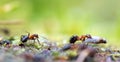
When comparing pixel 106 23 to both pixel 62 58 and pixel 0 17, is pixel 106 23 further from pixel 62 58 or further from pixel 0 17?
pixel 62 58

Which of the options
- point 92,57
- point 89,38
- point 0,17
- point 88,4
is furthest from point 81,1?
point 92,57

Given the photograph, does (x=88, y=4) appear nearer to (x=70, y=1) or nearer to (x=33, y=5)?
(x=70, y=1)

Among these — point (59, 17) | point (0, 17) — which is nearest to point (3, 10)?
point (0, 17)

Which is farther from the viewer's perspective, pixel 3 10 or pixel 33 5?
pixel 33 5

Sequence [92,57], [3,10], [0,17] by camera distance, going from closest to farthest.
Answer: [92,57] < [3,10] < [0,17]

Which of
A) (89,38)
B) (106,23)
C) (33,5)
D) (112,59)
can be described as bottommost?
(112,59)

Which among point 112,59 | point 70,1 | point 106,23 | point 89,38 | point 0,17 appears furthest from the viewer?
point 70,1

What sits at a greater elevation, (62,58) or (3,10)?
Result: (3,10)
